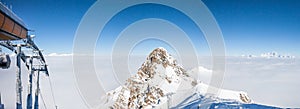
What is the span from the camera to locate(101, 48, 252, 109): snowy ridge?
71.1 meters

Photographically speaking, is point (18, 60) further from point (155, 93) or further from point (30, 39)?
point (155, 93)

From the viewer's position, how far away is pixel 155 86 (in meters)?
81.2

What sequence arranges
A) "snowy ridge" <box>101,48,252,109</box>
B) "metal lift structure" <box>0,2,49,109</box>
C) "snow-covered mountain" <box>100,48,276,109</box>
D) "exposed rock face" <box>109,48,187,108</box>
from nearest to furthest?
1. "metal lift structure" <box>0,2,49,109</box>
2. "snow-covered mountain" <box>100,48,276,109</box>
3. "snowy ridge" <box>101,48,252,109</box>
4. "exposed rock face" <box>109,48,187,108</box>

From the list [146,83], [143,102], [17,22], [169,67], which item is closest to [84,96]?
[17,22]

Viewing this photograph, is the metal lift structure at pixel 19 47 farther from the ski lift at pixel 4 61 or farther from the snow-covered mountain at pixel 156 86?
the snow-covered mountain at pixel 156 86

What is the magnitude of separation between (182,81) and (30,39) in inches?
3321

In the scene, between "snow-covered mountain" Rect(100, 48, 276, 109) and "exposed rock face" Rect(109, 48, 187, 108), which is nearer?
"snow-covered mountain" Rect(100, 48, 276, 109)

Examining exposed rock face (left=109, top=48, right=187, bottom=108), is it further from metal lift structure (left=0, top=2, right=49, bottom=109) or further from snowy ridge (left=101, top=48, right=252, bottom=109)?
metal lift structure (left=0, top=2, right=49, bottom=109)

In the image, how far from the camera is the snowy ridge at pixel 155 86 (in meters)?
71.1

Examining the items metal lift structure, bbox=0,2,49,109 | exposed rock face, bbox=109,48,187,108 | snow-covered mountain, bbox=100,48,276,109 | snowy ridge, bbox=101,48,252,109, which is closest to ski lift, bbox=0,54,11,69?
metal lift structure, bbox=0,2,49,109

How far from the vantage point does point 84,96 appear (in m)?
13.8

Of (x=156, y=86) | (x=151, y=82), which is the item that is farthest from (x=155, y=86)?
(x=151, y=82)

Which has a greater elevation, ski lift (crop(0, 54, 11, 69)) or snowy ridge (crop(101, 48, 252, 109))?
ski lift (crop(0, 54, 11, 69))

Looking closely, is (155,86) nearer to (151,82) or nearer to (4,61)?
(151,82)
